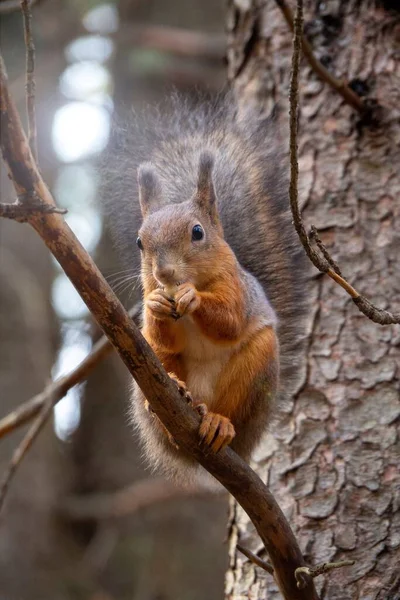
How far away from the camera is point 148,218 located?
1.77 meters

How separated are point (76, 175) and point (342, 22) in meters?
2.20

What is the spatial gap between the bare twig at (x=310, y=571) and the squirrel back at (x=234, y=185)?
0.57m

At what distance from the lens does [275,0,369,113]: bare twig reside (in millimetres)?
1959

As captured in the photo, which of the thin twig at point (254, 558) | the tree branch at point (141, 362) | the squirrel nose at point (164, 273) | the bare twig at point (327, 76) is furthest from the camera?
the bare twig at point (327, 76)

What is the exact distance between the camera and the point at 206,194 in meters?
1.81

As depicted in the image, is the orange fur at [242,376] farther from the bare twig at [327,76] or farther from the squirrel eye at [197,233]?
the bare twig at [327,76]

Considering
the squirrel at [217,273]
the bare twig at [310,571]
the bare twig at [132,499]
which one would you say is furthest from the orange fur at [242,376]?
the bare twig at [132,499]

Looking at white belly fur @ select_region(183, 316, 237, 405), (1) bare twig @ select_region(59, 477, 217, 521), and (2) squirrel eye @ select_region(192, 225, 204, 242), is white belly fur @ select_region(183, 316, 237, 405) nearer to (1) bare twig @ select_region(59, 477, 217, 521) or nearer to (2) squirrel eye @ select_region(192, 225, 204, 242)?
(2) squirrel eye @ select_region(192, 225, 204, 242)

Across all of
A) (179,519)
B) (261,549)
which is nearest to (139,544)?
(179,519)

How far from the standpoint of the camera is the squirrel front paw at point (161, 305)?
1552 mm

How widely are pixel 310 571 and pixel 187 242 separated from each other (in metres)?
0.72

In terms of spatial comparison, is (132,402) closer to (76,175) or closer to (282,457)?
(282,457)

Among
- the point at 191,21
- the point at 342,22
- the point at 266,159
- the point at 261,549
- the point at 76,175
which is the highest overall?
the point at 191,21

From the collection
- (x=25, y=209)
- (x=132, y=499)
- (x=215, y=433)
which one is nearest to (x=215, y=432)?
(x=215, y=433)
